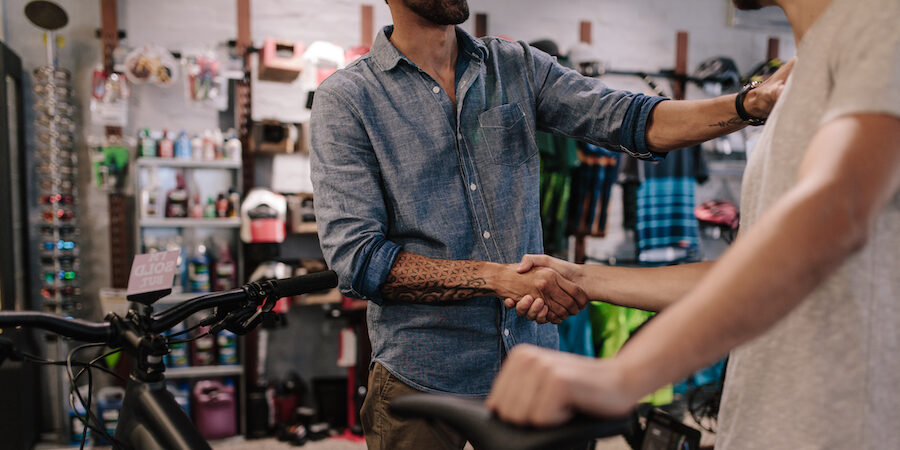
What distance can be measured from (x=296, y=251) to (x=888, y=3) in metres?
4.20

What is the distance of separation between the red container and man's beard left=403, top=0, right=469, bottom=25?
3.38 meters

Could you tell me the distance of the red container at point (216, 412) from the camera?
390 cm

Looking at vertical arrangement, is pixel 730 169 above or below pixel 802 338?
above

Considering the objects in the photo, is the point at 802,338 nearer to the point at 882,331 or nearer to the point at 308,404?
the point at 882,331

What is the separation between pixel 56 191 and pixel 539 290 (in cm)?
384

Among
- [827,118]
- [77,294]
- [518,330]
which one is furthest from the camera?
[77,294]

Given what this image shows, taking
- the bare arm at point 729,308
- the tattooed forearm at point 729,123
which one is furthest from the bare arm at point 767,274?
the tattooed forearm at point 729,123

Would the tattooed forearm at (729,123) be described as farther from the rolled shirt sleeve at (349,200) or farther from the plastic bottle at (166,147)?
the plastic bottle at (166,147)

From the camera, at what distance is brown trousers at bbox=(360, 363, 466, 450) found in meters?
1.34

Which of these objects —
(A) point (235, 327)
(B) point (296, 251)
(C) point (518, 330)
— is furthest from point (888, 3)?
(B) point (296, 251)

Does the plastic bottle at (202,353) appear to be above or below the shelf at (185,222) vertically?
below

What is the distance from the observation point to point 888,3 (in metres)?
0.58

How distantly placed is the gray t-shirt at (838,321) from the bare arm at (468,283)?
0.59m

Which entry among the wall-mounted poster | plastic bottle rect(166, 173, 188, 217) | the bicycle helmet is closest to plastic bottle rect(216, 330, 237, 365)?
plastic bottle rect(166, 173, 188, 217)
